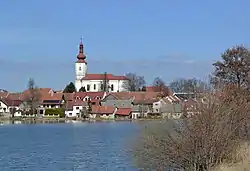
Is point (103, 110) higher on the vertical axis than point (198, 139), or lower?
higher

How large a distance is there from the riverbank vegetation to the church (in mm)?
125550

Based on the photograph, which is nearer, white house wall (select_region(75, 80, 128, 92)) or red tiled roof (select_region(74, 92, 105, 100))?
red tiled roof (select_region(74, 92, 105, 100))

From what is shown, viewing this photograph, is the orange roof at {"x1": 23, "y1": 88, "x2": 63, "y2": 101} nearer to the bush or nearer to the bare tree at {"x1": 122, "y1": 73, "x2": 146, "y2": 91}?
the bush

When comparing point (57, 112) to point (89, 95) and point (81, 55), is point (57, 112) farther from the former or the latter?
point (81, 55)

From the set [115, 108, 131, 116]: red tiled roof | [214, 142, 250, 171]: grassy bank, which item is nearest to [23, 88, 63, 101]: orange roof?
[115, 108, 131, 116]: red tiled roof

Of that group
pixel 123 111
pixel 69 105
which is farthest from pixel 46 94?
pixel 123 111

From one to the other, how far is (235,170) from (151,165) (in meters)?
2.97

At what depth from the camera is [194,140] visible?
18.9 m

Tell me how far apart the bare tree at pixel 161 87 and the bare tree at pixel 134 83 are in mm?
6163

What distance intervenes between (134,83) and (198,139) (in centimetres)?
12679

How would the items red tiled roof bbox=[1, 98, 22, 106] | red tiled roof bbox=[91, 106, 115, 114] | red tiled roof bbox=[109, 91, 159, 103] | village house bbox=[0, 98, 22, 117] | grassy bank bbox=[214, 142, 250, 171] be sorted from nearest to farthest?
1. grassy bank bbox=[214, 142, 250, 171]
2. red tiled roof bbox=[91, 106, 115, 114]
3. red tiled roof bbox=[109, 91, 159, 103]
4. village house bbox=[0, 98, 22, 117]
5. red tiled roof bbox=[1, 98, 22, 106]

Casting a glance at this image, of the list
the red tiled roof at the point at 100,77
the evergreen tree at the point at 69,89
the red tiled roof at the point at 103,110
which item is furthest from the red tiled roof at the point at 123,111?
the red tiled roof at the point at 100,77

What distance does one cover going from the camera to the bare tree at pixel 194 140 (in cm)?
1880

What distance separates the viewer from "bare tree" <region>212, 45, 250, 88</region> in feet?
121
